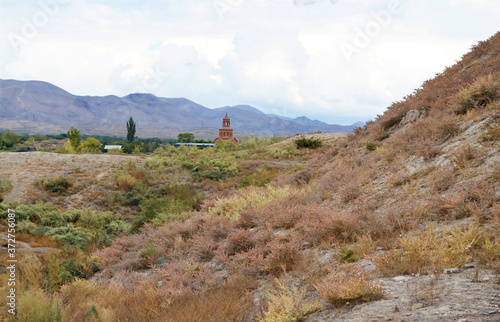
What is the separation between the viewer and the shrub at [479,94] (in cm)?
816

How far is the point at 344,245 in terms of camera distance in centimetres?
548

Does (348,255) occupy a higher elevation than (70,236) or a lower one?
higher

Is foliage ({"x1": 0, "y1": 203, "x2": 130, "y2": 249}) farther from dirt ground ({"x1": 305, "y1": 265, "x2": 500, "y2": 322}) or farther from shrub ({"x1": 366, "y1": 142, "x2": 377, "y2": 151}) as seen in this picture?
dirt ground ({"x1": 305, "y1": 265, "x2": 500, "y2": 322})

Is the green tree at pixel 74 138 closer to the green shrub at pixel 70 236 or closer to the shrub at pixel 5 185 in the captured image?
the shrub at pixel 5 185

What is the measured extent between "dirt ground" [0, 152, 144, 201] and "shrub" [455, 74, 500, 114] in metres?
18.2

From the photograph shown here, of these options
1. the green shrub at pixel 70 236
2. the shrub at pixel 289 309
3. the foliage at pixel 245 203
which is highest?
the foliage at pixel 245 203

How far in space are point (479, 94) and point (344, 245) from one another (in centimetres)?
647

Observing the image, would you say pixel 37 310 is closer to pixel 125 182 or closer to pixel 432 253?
pixel 432 253

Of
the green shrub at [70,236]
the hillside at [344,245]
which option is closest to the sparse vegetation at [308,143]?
the hillside at [344,245]

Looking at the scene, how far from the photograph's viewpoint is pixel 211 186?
1783 cm

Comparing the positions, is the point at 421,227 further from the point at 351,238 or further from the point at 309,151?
the point at 309,151

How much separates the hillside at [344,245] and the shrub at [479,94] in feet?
0.13

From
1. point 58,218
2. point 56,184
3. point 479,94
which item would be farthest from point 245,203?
point 56,184

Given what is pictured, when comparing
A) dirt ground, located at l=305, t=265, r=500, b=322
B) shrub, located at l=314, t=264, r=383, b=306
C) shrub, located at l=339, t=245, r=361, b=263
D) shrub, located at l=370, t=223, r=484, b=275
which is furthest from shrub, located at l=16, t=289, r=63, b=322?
shrub, located at l=370, t=223, r=484, b=275
